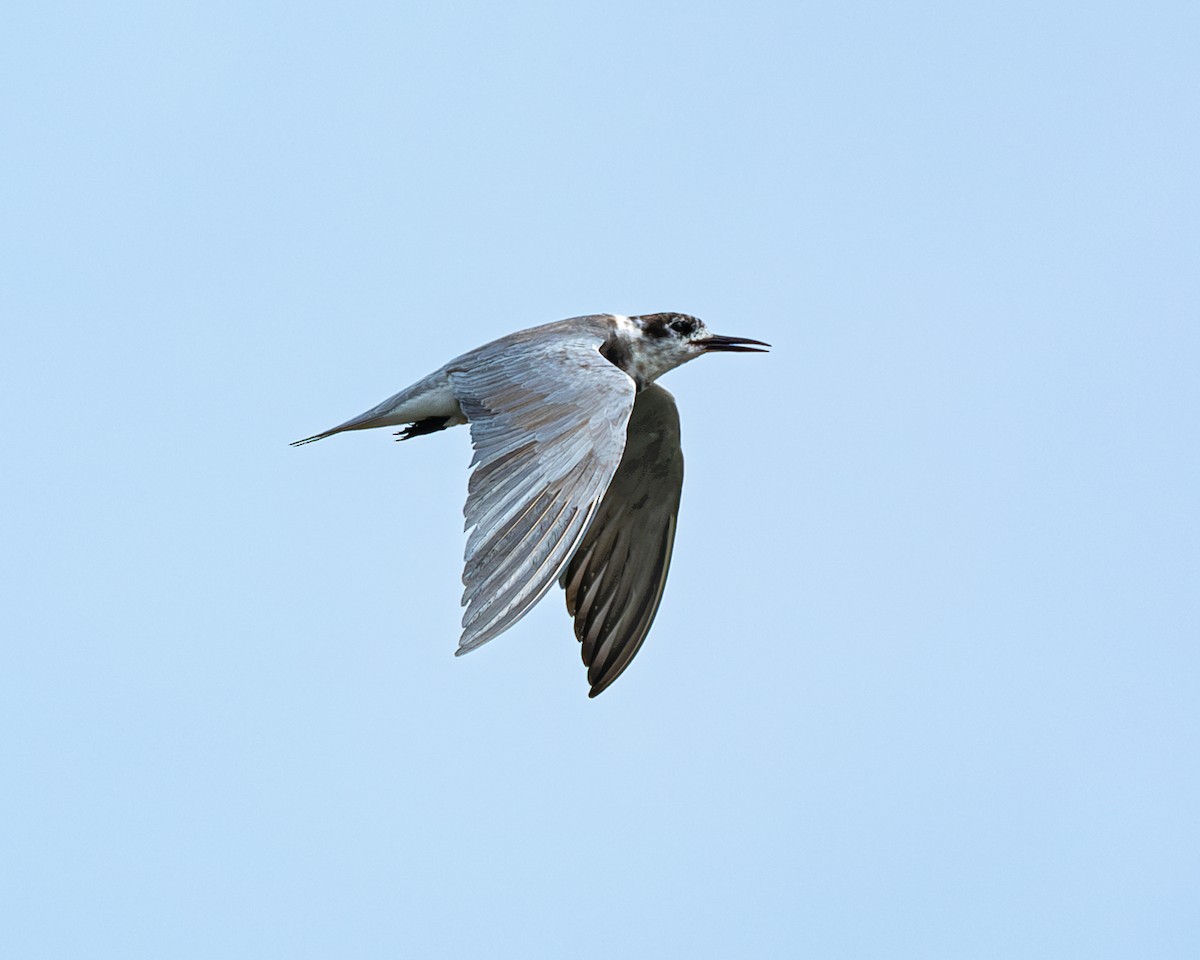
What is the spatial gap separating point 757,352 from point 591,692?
2931 millimetres

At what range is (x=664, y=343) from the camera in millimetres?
13312

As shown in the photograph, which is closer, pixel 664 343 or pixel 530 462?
pixel 530 462

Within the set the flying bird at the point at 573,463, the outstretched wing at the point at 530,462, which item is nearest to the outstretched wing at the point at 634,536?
the flying bird at the point at 573,463

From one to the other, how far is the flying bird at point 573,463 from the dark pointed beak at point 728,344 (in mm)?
11

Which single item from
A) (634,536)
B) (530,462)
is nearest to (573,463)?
(530,462)

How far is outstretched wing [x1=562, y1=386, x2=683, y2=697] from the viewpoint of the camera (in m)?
13.0

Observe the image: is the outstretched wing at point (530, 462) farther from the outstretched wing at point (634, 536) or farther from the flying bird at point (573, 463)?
the outstretched wing at point (634, 536)

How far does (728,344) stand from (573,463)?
4.37 meters

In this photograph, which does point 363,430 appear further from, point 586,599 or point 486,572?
point 486,572

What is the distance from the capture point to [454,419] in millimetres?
12070

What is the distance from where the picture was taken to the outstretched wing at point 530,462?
859cm

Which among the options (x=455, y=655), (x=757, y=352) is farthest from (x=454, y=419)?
(x=455, y=655)

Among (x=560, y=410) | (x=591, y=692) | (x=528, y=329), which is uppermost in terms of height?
(x=528, y=329)

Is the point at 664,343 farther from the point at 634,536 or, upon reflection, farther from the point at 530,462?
the point at 530,462
